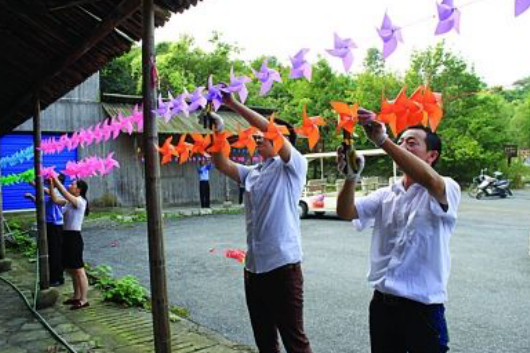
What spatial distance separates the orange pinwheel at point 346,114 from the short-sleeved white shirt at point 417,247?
1.83 ft

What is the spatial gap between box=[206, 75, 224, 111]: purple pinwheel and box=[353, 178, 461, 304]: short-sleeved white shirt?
1.22m

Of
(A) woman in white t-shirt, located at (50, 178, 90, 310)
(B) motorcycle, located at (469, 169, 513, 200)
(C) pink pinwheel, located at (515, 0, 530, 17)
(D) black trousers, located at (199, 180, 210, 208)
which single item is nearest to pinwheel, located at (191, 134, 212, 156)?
(C) pink pinwheel, located at (515, 0, 530, 17)

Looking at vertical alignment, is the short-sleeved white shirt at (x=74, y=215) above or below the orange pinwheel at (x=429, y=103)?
below

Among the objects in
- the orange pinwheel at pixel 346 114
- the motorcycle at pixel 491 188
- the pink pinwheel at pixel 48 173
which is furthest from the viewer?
the motorcycle at pixel 491 188

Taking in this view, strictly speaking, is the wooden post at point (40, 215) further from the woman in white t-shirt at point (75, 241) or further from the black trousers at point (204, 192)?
the black trousers at point (204, 192)

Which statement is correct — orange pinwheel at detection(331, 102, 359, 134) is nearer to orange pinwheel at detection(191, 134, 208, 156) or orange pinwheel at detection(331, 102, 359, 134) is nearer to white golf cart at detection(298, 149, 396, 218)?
orange pinwheel at detection(191, 134, 208, 156)

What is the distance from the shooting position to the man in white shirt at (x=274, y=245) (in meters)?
2.79

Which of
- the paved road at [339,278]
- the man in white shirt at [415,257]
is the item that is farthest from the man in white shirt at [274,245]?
the paved road at [339,278]

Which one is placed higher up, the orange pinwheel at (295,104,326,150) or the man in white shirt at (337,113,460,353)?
the orange pinwheel at (295,104,326,150)

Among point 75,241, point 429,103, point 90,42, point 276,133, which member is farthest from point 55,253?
point 429,103

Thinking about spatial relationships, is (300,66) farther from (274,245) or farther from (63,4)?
(63,4)

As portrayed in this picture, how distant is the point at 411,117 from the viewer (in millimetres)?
2010

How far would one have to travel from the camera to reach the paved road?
4.50m

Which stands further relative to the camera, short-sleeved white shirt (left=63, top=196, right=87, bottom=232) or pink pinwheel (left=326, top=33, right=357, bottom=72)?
short-sleeved white shirt (left=63, top=196, right=87, bottom=232)
